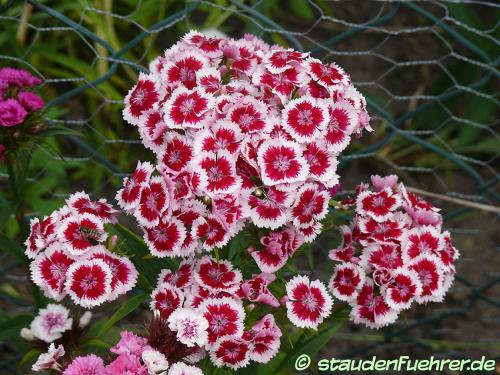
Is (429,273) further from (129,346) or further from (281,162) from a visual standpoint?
(129,346)

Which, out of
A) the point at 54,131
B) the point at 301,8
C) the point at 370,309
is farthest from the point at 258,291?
the point at 301,8

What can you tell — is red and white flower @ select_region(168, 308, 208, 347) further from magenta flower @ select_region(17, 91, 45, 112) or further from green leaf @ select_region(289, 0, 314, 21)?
green leaf @ select_region(289, 0, 314, 21)

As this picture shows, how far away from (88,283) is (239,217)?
0.70 ft

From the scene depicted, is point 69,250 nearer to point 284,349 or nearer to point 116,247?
point 116,247

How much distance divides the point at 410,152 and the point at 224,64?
3.48 ft

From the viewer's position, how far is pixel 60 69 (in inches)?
84.0

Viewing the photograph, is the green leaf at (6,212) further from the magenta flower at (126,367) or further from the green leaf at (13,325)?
the magenta flower at (126,367)

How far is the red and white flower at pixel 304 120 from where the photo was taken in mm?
1066

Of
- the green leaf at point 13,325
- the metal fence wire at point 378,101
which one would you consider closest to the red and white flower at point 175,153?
the green leaf at point 13,325

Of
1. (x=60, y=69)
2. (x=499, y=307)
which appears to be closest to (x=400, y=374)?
(x=499, y=307)

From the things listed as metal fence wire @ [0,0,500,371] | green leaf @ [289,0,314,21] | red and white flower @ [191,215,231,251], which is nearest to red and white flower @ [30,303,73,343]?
red and white flower @ [191,215,231,251]

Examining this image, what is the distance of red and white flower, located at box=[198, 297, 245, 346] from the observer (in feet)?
3.43

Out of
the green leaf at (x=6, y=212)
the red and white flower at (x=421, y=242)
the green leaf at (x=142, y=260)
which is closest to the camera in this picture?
the red and white flower at (x=421, y=242)

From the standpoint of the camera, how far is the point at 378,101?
217cm
